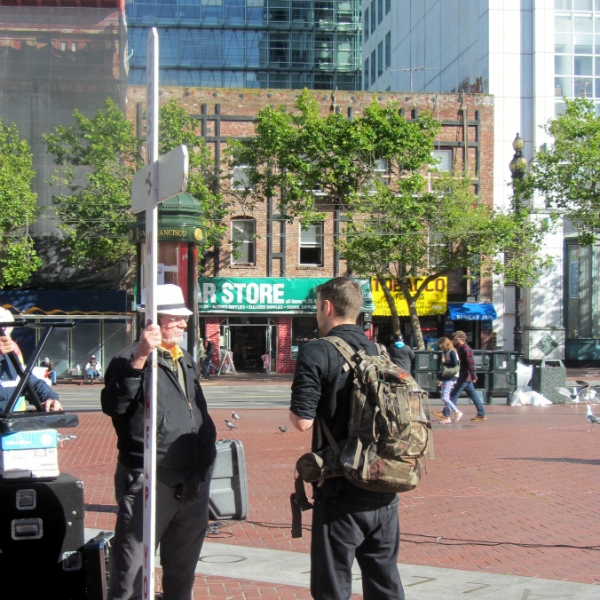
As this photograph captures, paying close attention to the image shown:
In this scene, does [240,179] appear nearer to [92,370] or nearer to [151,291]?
[92,370]

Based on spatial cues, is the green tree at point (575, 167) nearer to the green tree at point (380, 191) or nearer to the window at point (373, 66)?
the green tree at point (380, 191)

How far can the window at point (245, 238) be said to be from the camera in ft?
109

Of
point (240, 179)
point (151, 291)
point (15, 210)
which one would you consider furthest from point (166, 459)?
point (240, 179)

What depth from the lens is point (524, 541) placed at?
6828 mm

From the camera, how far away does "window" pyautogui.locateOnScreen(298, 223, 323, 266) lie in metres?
33.6

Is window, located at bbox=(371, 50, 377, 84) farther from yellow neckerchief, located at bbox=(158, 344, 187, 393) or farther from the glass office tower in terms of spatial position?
yellow neckerchief, located at bbox=(158, 344, 187, 393)

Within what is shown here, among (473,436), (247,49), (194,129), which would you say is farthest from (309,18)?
(473,436)

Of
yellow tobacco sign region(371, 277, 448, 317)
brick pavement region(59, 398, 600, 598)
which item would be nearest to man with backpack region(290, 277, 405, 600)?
brick pavement region(59, 398, 600, 598)

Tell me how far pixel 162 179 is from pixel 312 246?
99.2ft

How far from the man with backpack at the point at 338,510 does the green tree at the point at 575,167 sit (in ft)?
83.4

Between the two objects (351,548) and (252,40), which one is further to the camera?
(252,40)

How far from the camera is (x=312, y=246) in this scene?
33.7m

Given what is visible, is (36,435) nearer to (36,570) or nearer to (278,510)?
(36,570)

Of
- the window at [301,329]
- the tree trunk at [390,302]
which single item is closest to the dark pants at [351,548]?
the tree trunk at [390,302]
